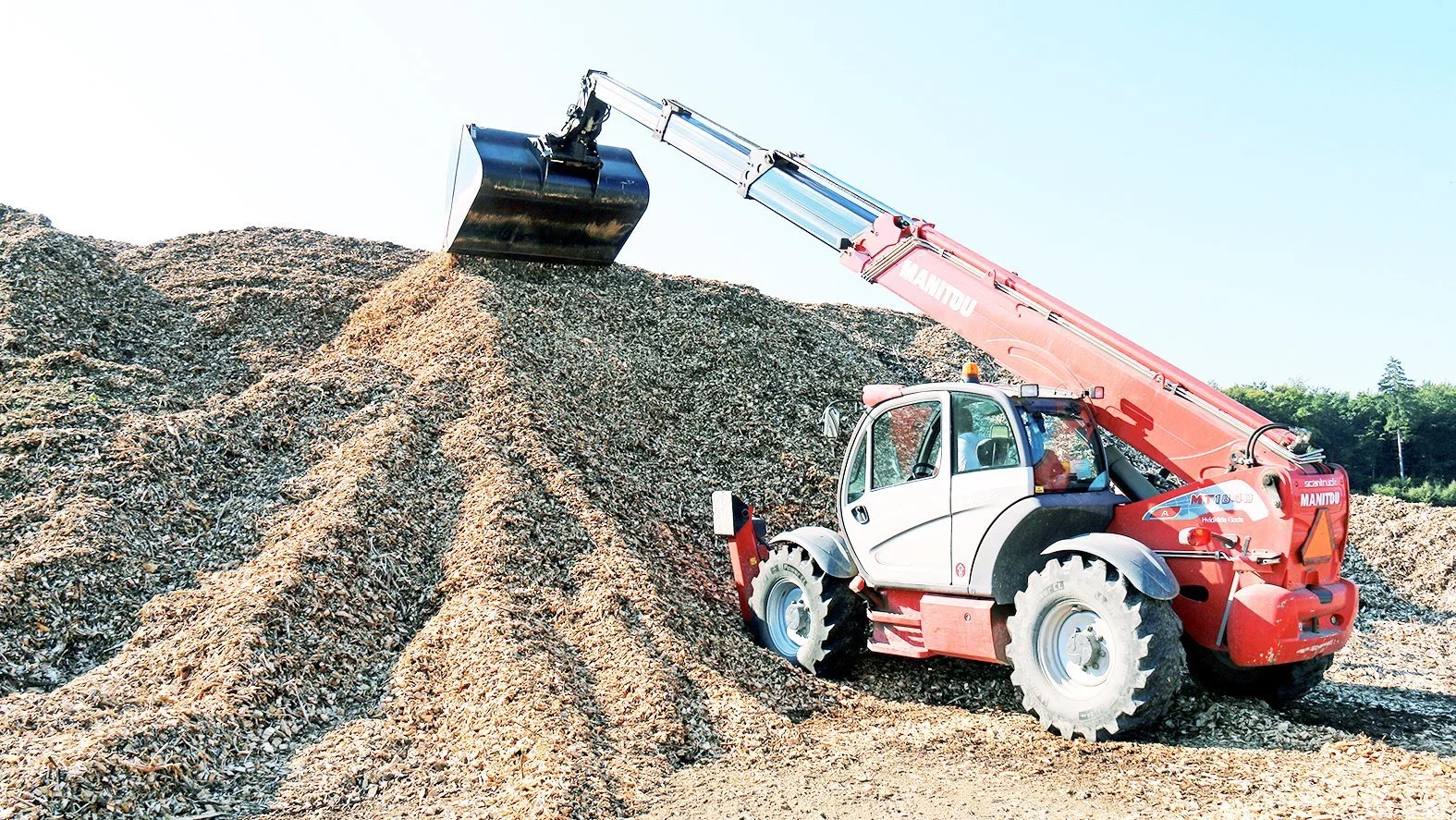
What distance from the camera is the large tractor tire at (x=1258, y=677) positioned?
23.4 feet

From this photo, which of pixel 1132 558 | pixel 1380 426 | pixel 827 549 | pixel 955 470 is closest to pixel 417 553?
pixel 827 549

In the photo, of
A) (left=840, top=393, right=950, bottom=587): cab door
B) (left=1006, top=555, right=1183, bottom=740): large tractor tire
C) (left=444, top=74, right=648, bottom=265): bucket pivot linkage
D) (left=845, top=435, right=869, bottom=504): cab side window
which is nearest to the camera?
(left=1006, top=555, right=1183, bottom=740): large tractor tire

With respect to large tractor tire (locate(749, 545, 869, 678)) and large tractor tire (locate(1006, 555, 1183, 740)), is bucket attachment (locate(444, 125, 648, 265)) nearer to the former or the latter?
large tractor tire (locate(749, 545, 869, 678))

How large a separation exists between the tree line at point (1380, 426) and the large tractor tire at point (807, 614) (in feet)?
96.7

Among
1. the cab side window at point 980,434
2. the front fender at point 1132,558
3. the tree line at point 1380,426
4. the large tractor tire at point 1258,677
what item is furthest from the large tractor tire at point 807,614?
the tree line at point 1380,426

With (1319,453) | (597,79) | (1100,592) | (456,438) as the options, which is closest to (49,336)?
(456,438)

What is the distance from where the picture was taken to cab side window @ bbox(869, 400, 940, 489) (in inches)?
306

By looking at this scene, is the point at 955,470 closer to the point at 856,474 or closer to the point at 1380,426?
the point at 856,474

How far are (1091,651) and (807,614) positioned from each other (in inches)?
99.1

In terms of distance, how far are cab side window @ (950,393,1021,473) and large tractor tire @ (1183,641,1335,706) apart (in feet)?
5.61

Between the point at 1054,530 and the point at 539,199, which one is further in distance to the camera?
the point at 539,199

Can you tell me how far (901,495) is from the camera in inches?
306

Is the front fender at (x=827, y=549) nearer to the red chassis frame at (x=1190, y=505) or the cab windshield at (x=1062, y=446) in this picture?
the red chassis frame at (x=1190, y=505)

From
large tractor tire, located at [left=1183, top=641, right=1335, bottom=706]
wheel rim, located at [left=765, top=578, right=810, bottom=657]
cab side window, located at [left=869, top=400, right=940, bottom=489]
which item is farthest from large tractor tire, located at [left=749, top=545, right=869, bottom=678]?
large tractor tire, located at [left=1183, top=641, right=1335, bottom=706]
